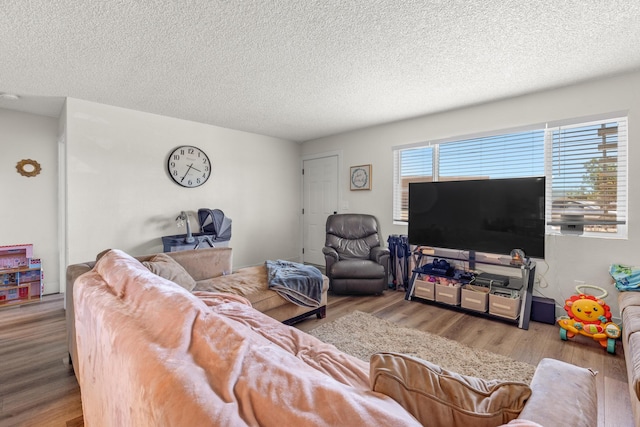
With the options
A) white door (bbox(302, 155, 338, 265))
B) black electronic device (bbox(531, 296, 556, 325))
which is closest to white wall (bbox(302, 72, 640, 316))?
black electronic device (bbox(531, 296, 556, 325))

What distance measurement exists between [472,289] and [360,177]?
241 centimetres

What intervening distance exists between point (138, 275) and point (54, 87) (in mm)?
3009

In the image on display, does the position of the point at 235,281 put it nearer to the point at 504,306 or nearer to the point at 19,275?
the point at 504,306

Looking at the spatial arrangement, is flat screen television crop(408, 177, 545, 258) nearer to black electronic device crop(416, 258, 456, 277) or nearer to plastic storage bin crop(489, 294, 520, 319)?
black electronic device crop(416, 258, 456, 277)

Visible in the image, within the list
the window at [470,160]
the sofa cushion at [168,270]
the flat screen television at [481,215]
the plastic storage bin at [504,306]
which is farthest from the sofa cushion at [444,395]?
the window at [470,160]

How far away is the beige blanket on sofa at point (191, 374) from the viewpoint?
533 mm

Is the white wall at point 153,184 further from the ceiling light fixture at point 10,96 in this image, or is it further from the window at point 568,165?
the window at point 568,165

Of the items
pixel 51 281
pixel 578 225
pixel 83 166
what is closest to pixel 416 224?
pixel 578 225

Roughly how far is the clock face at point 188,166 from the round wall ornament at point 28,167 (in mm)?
1631

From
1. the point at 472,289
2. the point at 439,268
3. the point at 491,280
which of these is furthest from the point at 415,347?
the point at 439,268

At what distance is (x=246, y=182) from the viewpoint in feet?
16.4

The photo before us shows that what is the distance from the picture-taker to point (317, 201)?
5.54 m

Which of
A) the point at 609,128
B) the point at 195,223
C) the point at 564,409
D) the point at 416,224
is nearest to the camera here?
the point at 564,409

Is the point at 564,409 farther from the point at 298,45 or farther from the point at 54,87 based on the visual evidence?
the point at 54,87
